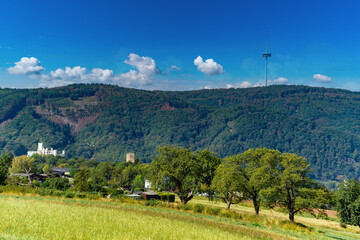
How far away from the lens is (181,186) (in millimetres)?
54375

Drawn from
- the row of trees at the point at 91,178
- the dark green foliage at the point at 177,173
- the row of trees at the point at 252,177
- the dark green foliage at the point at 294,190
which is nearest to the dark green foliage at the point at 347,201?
the row of trees at the point at 252,177

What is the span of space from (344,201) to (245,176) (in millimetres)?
25300

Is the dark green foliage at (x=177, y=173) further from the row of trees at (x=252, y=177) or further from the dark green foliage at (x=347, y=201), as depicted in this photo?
the dark green foliage at (x=347, y=201)

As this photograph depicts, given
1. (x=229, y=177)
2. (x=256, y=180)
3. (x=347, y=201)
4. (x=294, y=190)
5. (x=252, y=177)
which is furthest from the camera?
(x=347, y=201)

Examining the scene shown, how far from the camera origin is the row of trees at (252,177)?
39.5 m

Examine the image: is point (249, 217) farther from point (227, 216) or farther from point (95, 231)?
point (95, 231)

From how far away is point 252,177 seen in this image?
4566 cm

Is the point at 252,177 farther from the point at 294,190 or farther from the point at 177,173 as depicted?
the point at 177,173

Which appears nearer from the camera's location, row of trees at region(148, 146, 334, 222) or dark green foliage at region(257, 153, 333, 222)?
dark green foliage at region(257, 153, 333, 222)

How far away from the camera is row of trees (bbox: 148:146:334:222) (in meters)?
39.5

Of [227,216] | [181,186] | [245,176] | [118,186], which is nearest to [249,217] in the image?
[227,216]

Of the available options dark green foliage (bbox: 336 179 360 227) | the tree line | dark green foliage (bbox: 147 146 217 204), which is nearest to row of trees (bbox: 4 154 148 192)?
the tree line

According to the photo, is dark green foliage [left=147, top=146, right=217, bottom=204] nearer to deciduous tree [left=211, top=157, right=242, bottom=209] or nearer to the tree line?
A: the tree line

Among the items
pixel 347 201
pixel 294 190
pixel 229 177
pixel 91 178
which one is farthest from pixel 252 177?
pixel 91 178
